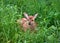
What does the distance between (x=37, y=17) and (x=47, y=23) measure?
56cm

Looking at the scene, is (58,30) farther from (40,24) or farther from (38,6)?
(38,6)

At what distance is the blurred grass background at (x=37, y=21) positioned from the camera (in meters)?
4.49

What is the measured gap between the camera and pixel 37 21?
18.0ft

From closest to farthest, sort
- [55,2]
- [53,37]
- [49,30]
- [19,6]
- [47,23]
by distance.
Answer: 1. [53,37]
2. [49,30]
3. [47,23]
4. [55,2]
5. [19,6]

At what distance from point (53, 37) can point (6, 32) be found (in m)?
0.74

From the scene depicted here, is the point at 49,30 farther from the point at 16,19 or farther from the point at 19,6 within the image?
the point at 19,6

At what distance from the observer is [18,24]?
4.89 m

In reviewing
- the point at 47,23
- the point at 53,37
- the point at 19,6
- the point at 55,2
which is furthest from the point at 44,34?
the point at 19,6

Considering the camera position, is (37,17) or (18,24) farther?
(37,17)

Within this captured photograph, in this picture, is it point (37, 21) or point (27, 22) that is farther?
→ point (37, 21)

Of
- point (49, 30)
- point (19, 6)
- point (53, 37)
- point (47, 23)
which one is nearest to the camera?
point (53, 37)

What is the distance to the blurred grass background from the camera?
4493 millimetres

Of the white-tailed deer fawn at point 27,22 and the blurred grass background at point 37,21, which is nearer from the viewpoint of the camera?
the blurred grass background at point 37,21

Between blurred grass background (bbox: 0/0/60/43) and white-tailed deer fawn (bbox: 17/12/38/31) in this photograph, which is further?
white-tailed deer fawn (bbox: 17/12/38/31)
